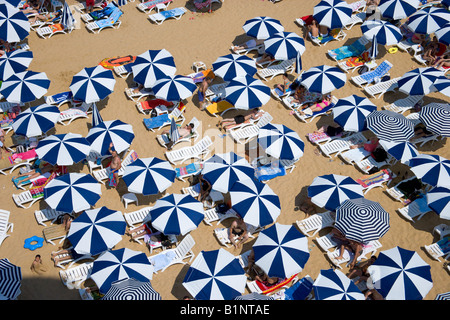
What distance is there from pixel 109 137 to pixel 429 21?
50.6ft

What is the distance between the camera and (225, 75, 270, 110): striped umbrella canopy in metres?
17.3

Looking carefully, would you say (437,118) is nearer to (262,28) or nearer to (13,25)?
(262,28)

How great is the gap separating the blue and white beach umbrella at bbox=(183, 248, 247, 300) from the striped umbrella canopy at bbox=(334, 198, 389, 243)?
11.8ft

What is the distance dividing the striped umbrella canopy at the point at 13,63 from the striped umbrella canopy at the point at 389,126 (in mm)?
13742

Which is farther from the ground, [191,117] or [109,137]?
[109,137]

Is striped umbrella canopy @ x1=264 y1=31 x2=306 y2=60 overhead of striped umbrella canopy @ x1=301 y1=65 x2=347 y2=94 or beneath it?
overhead

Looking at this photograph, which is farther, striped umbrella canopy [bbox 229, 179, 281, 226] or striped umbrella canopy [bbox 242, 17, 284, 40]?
striped umbrella canopy [bbox 242, 17, 284, 40]

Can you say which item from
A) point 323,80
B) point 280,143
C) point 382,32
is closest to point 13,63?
point 280,143

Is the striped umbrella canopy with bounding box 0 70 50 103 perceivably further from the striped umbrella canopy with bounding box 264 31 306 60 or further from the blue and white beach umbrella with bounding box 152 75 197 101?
the striped umbrella canopy with bounding box 264 31 306 60

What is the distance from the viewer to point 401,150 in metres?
16.1

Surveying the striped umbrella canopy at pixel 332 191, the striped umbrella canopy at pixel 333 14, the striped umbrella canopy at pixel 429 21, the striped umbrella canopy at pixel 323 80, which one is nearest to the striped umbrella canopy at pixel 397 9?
the striped umbrella canopy at pixel 429 21

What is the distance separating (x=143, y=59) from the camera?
18.7m

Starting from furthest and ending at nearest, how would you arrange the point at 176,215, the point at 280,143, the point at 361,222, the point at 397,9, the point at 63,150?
the point at 397,9
the point at 280,143
the point at 63,150
the point at 361,222
the point at 176,215

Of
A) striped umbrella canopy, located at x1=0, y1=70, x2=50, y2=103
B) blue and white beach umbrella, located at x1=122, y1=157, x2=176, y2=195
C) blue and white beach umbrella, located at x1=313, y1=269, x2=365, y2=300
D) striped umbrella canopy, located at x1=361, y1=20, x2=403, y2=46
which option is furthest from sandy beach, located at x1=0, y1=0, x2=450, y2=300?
blue and white beach umbrella, located at x1=313, y1=269, x2=365, y2=300
